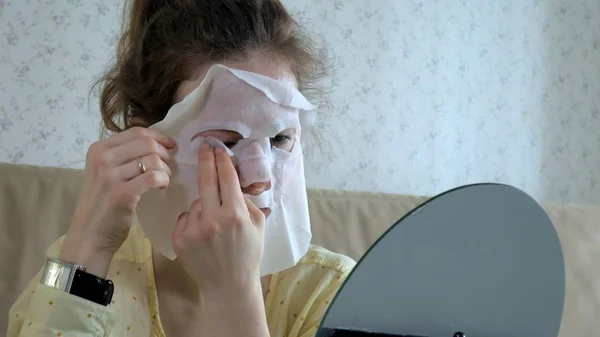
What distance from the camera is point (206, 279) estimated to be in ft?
2.20

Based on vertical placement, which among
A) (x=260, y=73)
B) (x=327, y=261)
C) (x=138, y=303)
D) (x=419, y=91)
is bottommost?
(x=138, y=303)

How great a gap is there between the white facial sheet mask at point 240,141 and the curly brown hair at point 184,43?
2.7 inches

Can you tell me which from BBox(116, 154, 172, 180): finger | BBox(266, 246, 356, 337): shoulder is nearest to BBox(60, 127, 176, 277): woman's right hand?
BBox(116, 154, 172, 180): finger

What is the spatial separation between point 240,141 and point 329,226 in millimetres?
495

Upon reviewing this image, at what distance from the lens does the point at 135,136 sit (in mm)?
719

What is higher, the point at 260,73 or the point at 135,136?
the point at 260,73

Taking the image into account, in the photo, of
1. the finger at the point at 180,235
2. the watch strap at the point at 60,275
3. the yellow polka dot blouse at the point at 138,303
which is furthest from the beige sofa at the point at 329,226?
the finger at the point at 180,235

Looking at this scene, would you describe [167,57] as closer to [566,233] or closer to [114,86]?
[114,86]

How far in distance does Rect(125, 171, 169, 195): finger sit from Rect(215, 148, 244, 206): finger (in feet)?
→ 0.21

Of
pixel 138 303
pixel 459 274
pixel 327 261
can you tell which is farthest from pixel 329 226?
pixel 459 274

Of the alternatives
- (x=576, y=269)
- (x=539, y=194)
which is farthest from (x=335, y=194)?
(x=539, y=194)

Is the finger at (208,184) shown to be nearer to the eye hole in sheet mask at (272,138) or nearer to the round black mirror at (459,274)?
the eye hole in sheet mask at (272,138)

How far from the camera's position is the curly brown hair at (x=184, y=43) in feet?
2.64

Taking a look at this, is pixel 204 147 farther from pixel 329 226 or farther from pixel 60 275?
pixel 329 226
